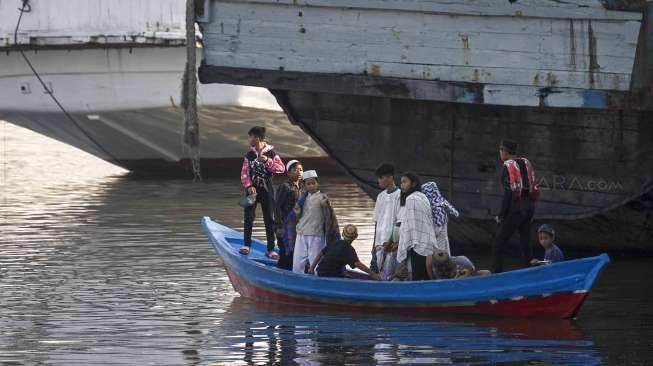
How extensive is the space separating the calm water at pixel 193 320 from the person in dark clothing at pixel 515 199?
0.88 meters

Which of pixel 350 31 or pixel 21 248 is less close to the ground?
pixel 350 31

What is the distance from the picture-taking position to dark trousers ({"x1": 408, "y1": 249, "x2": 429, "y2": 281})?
14.2 metres

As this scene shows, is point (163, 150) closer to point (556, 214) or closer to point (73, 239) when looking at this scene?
point (73, 239)

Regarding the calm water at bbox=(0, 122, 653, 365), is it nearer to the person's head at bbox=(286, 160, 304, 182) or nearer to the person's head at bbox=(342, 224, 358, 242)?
the person's head at bbox=(342, 224, 358, 242)

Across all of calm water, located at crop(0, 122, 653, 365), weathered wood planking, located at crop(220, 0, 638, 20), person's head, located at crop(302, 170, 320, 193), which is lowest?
calm water, located at crop(0, 122, 653, 365)

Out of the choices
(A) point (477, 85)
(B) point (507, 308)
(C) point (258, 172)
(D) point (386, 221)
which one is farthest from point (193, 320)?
(A) point (477, 85)

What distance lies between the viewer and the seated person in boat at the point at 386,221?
47.8 ft

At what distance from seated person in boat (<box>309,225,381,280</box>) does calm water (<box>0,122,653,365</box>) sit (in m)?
0.40

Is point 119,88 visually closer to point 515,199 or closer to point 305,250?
point 305,250

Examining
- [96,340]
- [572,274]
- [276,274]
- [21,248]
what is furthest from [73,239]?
[572,274]

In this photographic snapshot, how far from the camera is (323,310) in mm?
14609

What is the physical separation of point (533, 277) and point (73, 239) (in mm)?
8680

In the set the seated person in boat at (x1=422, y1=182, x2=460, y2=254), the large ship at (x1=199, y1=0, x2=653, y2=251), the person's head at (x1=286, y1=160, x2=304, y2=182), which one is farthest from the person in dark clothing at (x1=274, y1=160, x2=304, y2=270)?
the large ship at (x1=199, y1=0, x2=653, y2=251)

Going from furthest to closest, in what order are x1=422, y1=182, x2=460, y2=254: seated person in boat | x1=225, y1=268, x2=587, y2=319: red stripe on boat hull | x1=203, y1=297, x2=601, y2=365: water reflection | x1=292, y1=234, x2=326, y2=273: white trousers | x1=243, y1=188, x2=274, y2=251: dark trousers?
x1=243, y1=188, x2=274, y2=251: dark trousers, x1=292, y1=234, x2=326, y2=273: white trousers, x1=422, y1=182, x2=460, y2=254: seated person in boat, x1=225, y1=268, x2=587, y2=319: red stripe on boat hull, x1=203, y1=297, x2=601, y2=365: water reflection
